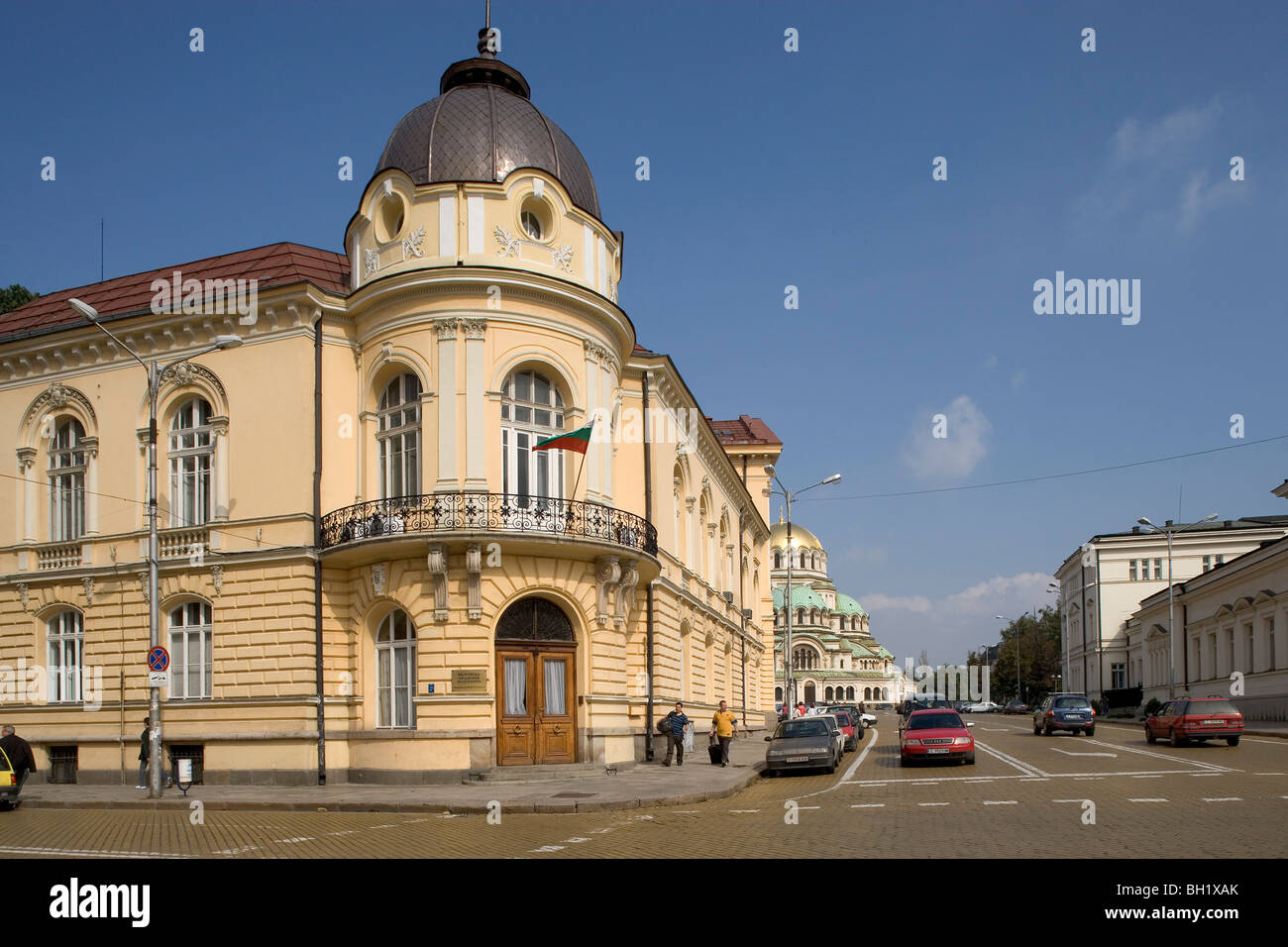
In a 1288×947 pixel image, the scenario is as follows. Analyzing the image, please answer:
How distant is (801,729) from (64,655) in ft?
61.4

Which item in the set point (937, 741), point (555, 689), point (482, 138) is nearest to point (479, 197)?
point (482, 138)

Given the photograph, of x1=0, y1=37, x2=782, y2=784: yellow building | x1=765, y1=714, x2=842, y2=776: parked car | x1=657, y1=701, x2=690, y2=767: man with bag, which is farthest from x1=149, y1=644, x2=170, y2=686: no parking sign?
x1=765, y1=714, x2=842, y2=776: parked car

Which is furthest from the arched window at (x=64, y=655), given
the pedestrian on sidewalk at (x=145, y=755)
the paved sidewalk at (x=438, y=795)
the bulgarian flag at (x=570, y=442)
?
the bulgarian flag at (x=570, y=442)

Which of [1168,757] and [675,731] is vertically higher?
[675,731]

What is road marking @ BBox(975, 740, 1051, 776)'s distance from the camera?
25609 millimetres

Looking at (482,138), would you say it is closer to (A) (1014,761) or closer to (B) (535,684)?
(B) (535,684)

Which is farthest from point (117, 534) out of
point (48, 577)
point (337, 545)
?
point (337, 545)

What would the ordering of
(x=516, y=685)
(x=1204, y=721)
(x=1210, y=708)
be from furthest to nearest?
(x=1210, y=708), (x=1204, y=721), (x=516, y=685)

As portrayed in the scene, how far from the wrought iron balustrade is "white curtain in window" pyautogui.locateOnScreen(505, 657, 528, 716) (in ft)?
10.2

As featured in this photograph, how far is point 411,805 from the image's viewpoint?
20.0m

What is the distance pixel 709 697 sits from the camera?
1672 inches

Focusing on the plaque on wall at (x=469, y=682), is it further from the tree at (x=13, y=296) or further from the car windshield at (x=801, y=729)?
the tree at (x=13, y=296)
